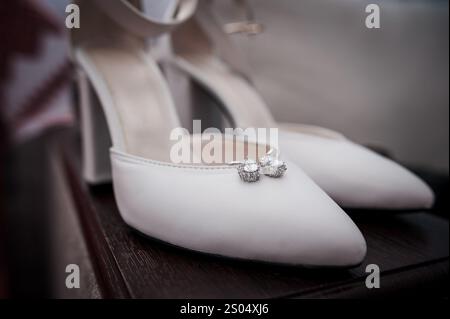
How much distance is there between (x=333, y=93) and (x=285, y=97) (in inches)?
4.7

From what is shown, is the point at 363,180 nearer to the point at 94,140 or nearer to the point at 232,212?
the point at 232,212

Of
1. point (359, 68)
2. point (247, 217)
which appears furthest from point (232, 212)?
point (359, 68)

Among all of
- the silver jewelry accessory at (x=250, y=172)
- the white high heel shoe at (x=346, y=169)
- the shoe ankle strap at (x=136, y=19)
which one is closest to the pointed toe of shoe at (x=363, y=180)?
the white high heel shoe at (x=346, y=169)

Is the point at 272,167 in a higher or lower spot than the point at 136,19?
lower

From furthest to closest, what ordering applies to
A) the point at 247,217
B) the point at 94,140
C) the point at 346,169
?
the point at 94,140 → the point at 346,169 → the point at 247,217

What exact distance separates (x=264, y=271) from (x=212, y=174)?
90 millimetres

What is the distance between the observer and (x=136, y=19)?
0.46m

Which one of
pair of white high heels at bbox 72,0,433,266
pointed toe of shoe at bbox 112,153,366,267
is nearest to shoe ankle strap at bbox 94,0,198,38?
pair of white high heels at bbox 72,0,433,266

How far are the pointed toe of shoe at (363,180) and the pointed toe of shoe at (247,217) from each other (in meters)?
0.09

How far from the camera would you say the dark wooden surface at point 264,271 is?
25 cm

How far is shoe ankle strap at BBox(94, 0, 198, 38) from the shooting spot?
1.48ft

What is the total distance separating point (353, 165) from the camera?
0.36m

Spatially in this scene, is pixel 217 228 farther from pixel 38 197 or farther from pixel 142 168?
pixel 38 197
